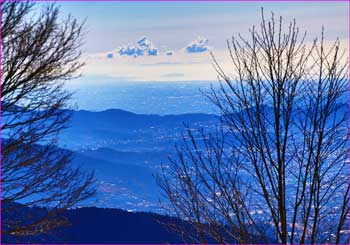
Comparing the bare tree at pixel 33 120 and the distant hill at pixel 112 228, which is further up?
the bare tree at pixel 33 120

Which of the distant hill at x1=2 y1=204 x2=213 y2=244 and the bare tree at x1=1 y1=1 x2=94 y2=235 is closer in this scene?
the bare tree at x1=1 y1=1 x2=94 y2=235

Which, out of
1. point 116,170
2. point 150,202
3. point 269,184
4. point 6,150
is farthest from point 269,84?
point 116,170

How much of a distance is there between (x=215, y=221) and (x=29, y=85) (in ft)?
17.4

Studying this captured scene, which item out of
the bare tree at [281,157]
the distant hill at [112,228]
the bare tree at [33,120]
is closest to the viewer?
the bare tree at [281,157]

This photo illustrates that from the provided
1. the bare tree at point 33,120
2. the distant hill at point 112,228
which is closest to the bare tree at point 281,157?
the bare tree at point 33,120

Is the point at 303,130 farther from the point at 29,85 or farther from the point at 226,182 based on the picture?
the point at 29,85

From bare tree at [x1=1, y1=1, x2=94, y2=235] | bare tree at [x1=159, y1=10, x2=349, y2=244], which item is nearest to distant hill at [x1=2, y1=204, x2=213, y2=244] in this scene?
bare tree at [x1=1, y1=1, x2=94, y2=235]

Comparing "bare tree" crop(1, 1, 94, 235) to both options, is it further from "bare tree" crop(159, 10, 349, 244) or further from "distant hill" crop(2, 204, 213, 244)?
"distant hill" crop(2, 204, 213, 244)

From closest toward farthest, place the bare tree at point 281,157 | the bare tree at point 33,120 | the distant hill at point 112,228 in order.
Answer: the bare tree at point 281,157 → the bare tree at point 33,120 → the distant hill at point 112,228

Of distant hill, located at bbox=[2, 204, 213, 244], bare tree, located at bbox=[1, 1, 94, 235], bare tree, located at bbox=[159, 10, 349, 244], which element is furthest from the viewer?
distant hill, located at bbox=[2, 204, 213, 244]

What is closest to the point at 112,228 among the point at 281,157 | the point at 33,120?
the point at 33,120

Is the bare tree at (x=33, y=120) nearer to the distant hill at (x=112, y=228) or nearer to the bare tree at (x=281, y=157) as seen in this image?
the bare tree at (x=281, y=157)

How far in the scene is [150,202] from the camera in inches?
4365

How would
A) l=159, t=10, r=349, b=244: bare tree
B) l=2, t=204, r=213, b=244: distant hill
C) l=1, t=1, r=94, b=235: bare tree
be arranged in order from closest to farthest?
l=159, t=10, r=349, b=244: bare tree, l=1, t=1, r=94, b=235: bare tree, l=2, t=204, r=213, b=244: distant hill
